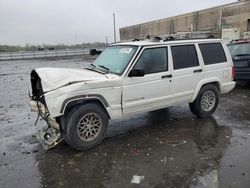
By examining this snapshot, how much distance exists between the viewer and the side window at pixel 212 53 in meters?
6.39

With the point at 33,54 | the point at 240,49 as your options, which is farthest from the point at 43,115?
the point at 33,54

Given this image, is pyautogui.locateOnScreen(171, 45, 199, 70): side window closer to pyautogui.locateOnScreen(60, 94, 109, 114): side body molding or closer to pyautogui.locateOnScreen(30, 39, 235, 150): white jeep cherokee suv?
pyautogui.locateOnScreen(30, 39, 235, 150): white jeep cherokee suv

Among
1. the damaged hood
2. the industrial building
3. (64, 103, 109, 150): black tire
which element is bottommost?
(64, 103, 109, 150): black tire

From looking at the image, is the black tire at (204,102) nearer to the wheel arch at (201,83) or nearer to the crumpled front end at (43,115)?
the wheel arch at (201,83)

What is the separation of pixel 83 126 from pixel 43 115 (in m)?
0.85

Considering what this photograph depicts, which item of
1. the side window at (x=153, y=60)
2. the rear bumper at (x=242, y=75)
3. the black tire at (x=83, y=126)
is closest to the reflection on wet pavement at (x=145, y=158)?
the black tire at (x=83, y=126)

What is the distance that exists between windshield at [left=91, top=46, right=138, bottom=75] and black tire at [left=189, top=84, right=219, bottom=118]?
6.88 ft

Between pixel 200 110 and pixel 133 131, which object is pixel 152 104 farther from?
pixel 200 110

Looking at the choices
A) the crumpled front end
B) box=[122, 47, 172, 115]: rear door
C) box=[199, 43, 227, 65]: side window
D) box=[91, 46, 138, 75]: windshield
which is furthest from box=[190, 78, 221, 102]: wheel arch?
the crumpled front end

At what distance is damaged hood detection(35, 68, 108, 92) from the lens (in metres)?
4.62

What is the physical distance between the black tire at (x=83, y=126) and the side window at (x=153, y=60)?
1244 mm

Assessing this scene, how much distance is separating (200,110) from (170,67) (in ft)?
4.91

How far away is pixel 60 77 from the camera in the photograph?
4773mm

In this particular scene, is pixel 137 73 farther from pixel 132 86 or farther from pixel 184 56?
pixel 184 56
